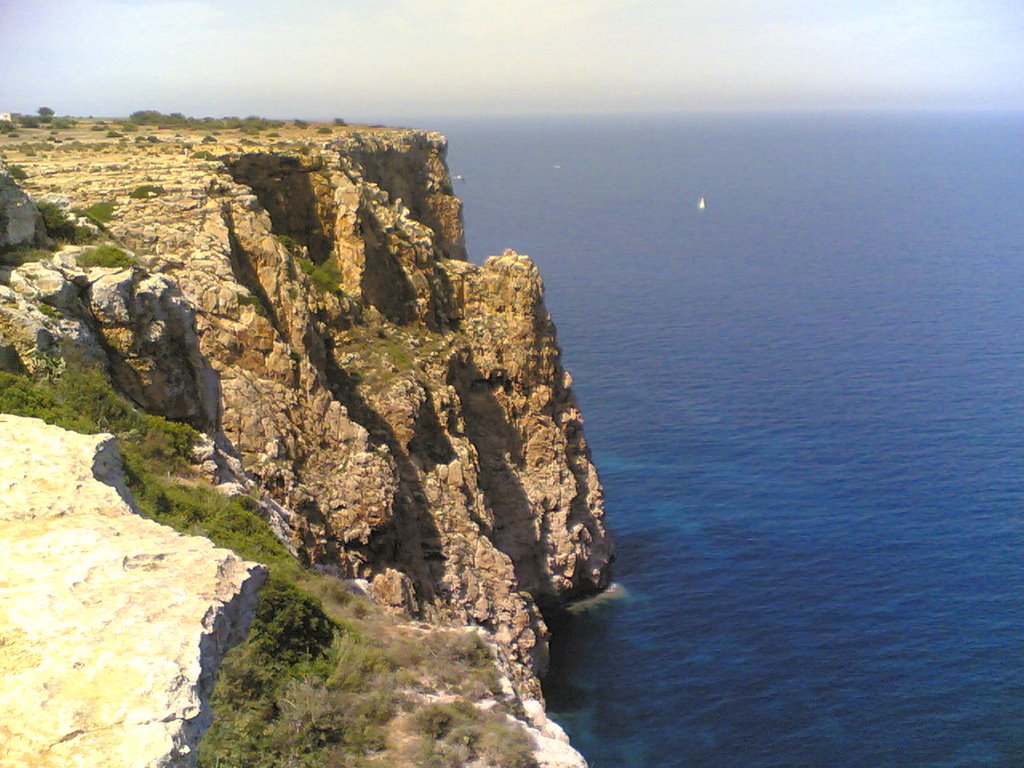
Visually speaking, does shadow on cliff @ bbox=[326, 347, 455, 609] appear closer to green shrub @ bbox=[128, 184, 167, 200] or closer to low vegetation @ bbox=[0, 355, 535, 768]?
green shrub @ bbox=[128, 184, 167, 200]

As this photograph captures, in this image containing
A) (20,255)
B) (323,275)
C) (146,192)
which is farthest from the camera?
(323,275)

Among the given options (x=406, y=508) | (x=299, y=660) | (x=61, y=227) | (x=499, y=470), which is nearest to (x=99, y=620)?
(x=299, y=660)

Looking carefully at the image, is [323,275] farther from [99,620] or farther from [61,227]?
[99,620]

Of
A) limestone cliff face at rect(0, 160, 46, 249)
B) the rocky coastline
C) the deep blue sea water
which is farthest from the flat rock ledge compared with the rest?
the deep blue sea water

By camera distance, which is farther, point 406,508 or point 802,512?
point 802,512

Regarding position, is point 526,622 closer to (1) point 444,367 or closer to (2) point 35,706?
(1) point 444,367

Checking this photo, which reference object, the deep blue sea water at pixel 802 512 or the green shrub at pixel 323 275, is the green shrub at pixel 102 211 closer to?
the green shrub at pixel 323 275
